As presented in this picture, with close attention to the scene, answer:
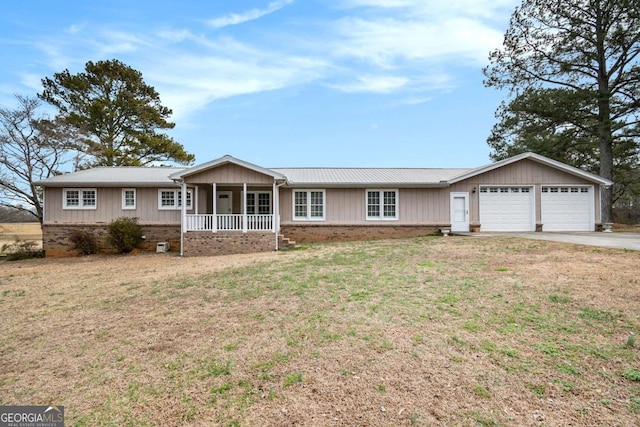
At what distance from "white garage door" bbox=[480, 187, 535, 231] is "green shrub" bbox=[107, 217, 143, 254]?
16.7 m

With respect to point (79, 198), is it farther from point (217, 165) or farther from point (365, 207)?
point (365, 207)

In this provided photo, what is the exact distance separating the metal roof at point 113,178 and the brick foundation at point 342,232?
21.4 feet

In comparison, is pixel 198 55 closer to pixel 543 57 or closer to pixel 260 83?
pixel 260 83

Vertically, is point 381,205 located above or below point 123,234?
above

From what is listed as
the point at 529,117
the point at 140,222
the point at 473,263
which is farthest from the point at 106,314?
the point at 529,117

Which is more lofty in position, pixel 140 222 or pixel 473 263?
pixel 140 222

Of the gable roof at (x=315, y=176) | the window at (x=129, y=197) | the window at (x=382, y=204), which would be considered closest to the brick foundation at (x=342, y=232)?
the window at (x=382, y=204)

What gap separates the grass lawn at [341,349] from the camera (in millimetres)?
3061

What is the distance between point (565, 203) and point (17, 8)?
23.9 metres

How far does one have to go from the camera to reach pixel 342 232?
1602 cm

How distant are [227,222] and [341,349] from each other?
10840mm

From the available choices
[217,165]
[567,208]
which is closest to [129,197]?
[217,165]

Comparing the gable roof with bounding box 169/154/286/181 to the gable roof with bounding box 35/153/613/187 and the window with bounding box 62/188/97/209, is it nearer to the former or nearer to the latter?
the gable roof with bounding box 35/153/613/187

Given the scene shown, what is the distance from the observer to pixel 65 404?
3.28 metres
